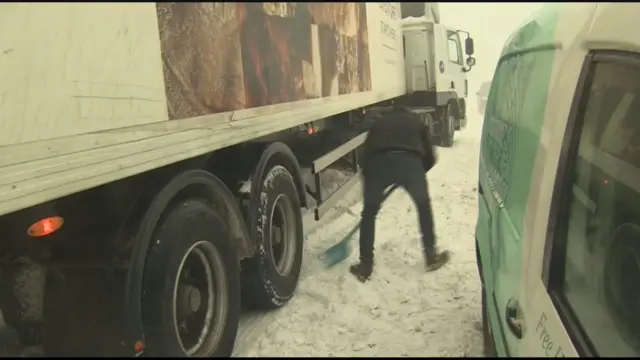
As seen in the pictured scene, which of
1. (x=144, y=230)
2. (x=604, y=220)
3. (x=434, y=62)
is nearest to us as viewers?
(x=604, y=220)

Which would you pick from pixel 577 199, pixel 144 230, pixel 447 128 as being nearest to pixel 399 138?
pixel 144 230

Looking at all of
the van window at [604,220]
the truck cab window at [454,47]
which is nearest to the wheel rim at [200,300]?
the van window at [604,220]

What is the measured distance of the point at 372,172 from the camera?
5.12 m

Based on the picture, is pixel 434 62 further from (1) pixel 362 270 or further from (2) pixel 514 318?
(2) pixel 514 318

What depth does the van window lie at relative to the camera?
1.54m

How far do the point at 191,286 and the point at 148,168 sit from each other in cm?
90

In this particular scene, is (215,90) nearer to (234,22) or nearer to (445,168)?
(234,22)

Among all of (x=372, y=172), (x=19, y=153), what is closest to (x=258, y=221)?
(x=372, y=172)

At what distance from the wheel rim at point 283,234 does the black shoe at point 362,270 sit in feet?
1.83

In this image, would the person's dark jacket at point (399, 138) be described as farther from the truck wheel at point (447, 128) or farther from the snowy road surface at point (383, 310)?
the truck wheel at point (447, 128)

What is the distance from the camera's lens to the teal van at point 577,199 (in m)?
1.47

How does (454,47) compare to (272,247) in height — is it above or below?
above

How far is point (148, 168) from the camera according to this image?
2586 mm

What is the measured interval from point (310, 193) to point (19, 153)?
12.2 ft
